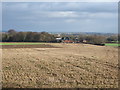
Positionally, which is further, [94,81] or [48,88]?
[94,81]

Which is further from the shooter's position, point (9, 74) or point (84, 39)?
point (84, 39)

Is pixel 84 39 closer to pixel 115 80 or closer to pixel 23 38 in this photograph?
pixel 23 38

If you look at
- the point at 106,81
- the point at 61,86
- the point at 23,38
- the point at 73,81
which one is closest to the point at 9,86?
the point at 61,86

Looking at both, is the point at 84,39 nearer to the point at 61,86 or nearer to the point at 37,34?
the point at 37,34

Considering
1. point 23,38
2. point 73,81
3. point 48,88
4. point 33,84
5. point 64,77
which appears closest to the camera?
point 48,88

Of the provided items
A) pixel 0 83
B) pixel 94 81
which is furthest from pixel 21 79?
pixel 94 81

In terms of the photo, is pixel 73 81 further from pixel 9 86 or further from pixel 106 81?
pixel 9 86

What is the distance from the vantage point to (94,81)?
31.8 feet

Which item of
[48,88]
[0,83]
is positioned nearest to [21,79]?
[0,83]

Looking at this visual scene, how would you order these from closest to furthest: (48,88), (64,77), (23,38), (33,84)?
(48,88)
(33,84)
(64,77)
(23,38)

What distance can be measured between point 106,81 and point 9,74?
5.57 metres

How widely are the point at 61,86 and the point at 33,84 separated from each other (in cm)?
136

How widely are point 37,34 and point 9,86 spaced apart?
64063mm

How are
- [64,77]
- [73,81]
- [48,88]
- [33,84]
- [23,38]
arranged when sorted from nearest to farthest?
[48,88] < [33,84] < [73,81] < [64,77] < [23,38]
